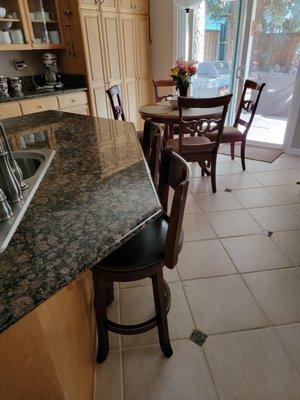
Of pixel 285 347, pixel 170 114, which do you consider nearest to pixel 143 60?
pixel 170 114

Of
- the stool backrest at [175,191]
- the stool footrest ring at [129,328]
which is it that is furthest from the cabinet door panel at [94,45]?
the stool footrest ring at [129,328]

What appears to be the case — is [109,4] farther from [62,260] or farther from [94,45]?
[62,260]

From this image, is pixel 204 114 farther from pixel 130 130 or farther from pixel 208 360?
pixel 208 360

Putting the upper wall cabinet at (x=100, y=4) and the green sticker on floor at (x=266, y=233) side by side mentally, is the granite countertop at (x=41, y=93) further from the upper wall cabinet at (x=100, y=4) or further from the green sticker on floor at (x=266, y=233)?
the green sticker on floor at (x=266, y=233)

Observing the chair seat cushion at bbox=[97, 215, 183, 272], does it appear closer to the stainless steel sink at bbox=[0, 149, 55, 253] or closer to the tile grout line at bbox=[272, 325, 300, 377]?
the stainless steel sink at bbox=[0, 149, 55, 253]

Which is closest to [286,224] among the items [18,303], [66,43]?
[18,303]

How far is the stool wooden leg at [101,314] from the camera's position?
1.14 m

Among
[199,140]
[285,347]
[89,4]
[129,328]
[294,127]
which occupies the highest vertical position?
[89,4]

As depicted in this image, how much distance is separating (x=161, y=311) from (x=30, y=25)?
3448mm

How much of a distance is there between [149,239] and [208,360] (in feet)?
2.32

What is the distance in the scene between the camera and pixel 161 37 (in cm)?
432

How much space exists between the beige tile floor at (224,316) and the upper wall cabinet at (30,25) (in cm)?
270

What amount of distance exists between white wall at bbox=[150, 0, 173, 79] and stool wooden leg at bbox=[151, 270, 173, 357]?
411cm

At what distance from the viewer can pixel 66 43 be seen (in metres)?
3.50
